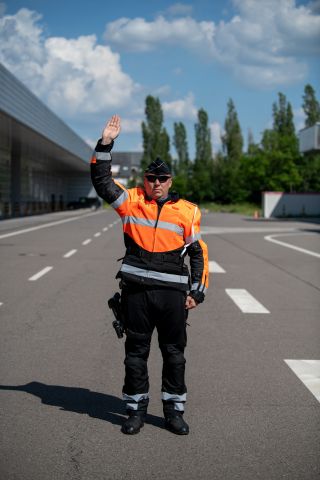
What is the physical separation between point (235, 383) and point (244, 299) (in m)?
4.75

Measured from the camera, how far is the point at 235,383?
534 cm

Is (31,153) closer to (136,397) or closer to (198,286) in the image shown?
(198,286)

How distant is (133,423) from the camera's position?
4191mm

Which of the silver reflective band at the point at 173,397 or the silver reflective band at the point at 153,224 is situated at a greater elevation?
the silver reflective band at the point at 153,224

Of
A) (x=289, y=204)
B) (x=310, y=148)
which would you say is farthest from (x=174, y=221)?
(x=289, y=204)

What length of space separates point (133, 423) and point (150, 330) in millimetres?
603

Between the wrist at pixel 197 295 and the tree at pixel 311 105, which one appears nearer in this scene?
the wrist at pixel 197 295

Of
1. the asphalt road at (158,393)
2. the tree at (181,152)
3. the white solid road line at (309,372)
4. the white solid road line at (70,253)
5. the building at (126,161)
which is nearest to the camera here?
the asphalt road at (158,393)

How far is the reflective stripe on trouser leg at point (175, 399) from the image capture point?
435 cm

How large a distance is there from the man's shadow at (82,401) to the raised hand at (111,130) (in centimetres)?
179

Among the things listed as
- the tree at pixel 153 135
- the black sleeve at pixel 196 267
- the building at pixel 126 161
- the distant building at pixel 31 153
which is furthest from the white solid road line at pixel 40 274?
the building at pixel 126 161

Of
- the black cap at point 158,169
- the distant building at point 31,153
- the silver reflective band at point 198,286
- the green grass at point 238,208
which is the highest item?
the distant building at point 31,153

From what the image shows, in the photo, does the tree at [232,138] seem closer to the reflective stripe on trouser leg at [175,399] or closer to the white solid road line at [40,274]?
the white solid road line at [40,274]

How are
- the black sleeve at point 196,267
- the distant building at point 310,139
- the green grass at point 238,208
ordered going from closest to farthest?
the black sleeve at point 196,267
the distant building at point 310,139
the green grass at point 238,208
